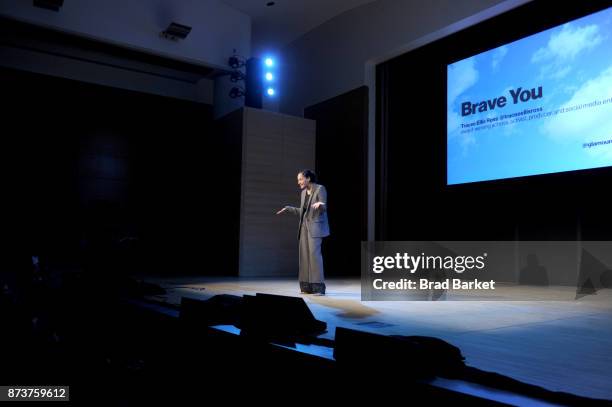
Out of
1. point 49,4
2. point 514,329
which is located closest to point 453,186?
point 514,329

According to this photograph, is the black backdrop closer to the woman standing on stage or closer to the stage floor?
the stage floor

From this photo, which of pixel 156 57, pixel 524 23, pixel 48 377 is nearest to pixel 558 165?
pixel 524 23

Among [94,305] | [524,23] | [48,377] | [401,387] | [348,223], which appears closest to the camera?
[401,387]

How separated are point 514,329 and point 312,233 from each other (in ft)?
8.40

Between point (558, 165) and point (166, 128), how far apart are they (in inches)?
269

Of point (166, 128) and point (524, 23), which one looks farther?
point (166, 128)

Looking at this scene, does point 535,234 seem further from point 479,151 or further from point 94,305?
point 94,305

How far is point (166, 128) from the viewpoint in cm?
945

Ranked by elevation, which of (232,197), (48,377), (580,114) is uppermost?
(580,114)

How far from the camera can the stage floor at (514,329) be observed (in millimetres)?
1897

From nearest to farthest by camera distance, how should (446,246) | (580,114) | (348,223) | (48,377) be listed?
(48,377) < (580,114) < (446,246) < (348,223)

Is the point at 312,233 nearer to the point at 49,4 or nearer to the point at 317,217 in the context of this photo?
the point at 317,217

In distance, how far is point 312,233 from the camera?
5.17 m

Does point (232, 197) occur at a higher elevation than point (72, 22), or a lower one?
lower
